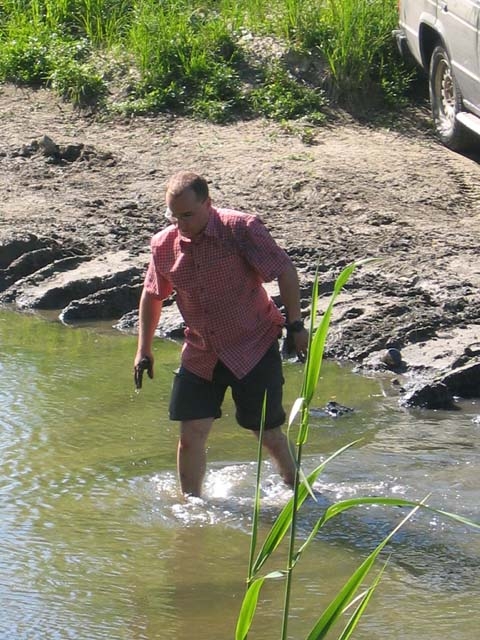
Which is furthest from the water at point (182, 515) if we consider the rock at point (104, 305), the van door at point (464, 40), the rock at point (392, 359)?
the van door at point (464, 40)

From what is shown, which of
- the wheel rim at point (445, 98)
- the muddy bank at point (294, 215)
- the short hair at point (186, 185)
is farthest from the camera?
the wheel rim at point (445, 98)

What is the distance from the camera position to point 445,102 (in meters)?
10.6

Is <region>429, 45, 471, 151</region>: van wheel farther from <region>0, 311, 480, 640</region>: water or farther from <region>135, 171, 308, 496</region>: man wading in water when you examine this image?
<region>135, 171, 308, 496</region>: man wading in water

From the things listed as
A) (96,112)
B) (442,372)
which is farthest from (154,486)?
(96,112)

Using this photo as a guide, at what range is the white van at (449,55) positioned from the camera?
943 centimetres

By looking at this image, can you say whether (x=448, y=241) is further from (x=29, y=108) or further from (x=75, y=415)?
(x=29, y=108)

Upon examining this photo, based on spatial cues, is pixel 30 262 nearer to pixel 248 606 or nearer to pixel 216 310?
pixel 216 310

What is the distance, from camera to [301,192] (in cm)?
968

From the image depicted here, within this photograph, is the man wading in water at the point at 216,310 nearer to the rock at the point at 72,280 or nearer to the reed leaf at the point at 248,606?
the reed leaf at the point at 248,606

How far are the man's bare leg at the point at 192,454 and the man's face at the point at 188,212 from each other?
80 cm

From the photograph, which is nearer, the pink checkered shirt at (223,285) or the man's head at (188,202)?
the man's head at (188,202)

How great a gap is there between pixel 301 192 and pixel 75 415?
11.9ft

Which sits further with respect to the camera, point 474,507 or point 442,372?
point 442,372

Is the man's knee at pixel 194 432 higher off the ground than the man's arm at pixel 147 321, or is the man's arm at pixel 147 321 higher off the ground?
the man's arm at pixel 147 321
